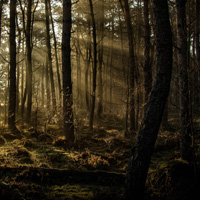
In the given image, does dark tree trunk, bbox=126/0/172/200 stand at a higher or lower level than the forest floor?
higher

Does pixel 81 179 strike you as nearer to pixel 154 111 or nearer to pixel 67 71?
pixel 154 111

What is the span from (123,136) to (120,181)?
18.4 ft

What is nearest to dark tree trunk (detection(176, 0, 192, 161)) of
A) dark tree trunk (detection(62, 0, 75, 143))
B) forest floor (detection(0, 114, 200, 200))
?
forest floor (detection(0, 114, 200, 200))

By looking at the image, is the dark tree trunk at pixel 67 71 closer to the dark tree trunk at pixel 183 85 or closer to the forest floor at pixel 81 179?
the forest floor at pixel 81 179

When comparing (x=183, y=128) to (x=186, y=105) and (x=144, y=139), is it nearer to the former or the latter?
(x=186, y=105)

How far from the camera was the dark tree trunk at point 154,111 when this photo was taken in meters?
3.66

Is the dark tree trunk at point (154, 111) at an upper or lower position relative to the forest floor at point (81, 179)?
upper

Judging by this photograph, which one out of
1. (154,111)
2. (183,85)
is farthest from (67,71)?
(154,111)

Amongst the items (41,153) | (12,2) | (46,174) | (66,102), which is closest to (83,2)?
(12,2)

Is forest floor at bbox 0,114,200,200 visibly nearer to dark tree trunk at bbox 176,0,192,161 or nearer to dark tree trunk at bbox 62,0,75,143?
dark tree trunk at bbox 176,0,192,161

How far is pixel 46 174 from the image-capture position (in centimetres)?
457

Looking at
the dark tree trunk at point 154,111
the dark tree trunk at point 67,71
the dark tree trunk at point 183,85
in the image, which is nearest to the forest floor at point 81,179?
the dark tree trunk at point 154,111

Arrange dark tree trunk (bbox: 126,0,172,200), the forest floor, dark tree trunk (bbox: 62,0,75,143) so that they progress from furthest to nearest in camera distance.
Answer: dark tree trunk (bbox: 62,0,75,143)
the forest floor
dark tree trunk (bbox: 126,0,172,200)

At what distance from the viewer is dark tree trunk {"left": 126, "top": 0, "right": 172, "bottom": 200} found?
12.0ft
